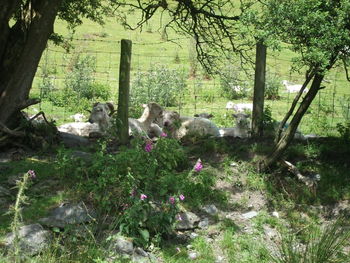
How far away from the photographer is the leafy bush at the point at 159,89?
1265 cm

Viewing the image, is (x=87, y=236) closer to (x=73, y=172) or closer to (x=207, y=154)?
(x=73, y=172)

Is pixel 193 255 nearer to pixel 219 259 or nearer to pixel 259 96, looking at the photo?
pixel 219 259

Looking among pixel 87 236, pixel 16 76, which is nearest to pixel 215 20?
pixel 16 76

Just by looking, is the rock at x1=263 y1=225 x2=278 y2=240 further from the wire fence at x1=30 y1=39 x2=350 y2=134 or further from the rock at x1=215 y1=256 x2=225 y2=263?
the wire fence at x1=30 y1=39 x2=350 y2=134

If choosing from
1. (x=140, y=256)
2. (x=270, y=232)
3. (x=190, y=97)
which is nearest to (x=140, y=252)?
(x=140, y=256)

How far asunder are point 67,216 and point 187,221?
1355 mm

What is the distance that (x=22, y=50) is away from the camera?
8109 mm

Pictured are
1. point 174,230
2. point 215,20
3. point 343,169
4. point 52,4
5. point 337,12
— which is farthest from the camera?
point 215,20

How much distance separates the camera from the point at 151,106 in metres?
9.62

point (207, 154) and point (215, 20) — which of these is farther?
point (215, 20)

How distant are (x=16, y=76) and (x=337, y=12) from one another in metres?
4.71

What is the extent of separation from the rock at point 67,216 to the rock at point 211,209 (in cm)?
148

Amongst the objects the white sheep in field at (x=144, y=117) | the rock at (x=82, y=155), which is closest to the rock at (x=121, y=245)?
the rock at (x=82, y=155)

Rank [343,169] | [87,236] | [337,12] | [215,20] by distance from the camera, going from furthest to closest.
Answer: [215,20], [343,169], [337,12], [87,236]
